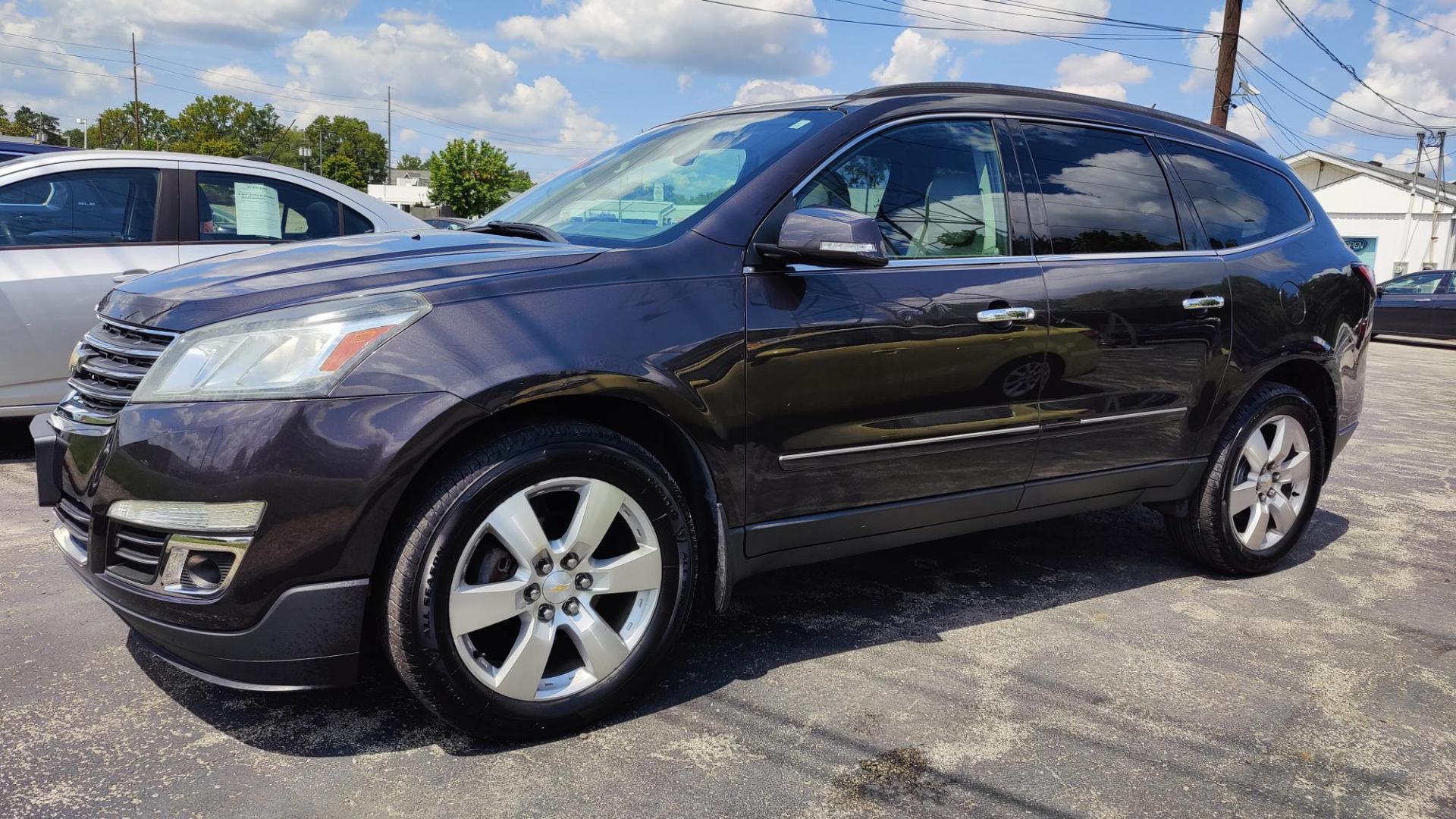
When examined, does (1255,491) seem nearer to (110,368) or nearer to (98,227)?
(110,368)

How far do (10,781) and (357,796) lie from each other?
79cm

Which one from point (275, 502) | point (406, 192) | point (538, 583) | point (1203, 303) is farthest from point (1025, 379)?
point (406, 192)

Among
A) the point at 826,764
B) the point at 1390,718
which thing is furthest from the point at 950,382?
the point at 1390,718

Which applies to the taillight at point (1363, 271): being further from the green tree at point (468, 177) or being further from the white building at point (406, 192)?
the white building at point (406, 192)

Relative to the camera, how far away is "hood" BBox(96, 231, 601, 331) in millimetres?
2484

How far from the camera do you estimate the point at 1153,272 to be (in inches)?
148

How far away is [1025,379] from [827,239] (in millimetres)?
1002

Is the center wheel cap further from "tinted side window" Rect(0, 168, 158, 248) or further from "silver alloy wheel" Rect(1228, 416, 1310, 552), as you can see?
"tinted side window" Rect(0, 168, 158, 248)

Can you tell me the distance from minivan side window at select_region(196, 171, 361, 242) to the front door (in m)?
3.69

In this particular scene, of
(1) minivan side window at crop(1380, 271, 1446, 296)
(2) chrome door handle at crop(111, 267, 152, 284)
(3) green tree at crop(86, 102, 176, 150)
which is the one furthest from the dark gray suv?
(3) green tree at crop(86, 102, 176, 150)

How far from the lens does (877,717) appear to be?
289cm

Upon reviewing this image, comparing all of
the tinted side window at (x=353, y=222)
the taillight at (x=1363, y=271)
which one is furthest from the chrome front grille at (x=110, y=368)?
the taillight at (x=1363, y=271)

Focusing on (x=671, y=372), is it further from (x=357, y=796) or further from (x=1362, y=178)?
(x=1362, y=178)

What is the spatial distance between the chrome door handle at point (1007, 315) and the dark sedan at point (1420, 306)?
19096 mm
